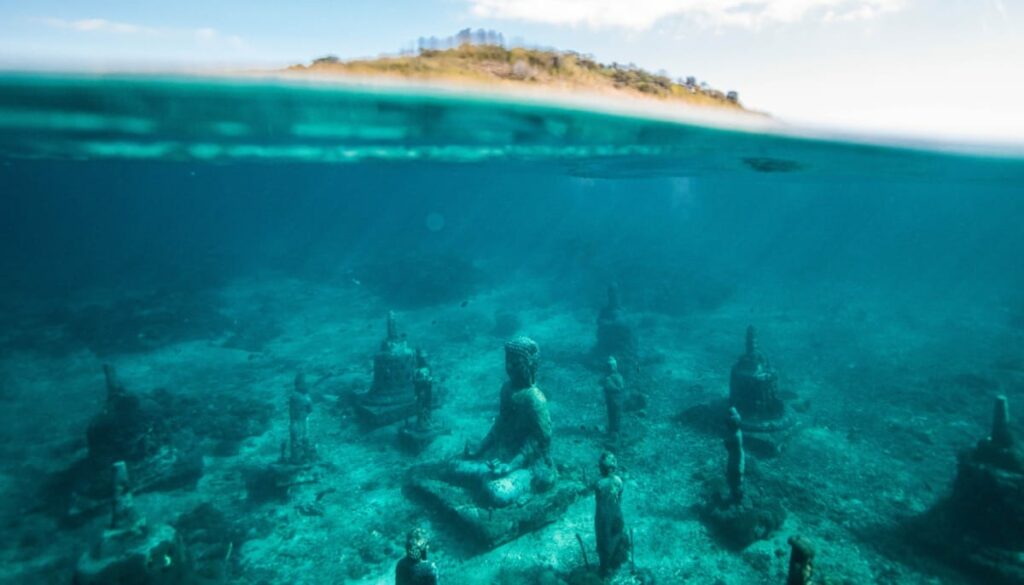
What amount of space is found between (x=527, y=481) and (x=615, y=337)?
30.4 ft

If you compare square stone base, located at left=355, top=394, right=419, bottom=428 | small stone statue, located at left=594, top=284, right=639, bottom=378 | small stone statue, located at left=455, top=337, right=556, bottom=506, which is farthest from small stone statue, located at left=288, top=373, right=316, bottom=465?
small stone statue, located at left=594, top=284, right=639, bottom=378

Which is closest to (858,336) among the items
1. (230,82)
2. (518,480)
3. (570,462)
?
(570,462)

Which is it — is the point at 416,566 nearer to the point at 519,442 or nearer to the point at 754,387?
the point at 519,442

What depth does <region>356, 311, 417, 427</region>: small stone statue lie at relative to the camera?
12.4m

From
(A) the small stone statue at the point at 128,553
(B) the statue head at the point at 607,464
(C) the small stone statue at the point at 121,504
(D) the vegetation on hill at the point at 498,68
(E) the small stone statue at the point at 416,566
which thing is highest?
(D) the vegetation on hill at the point at 498,68

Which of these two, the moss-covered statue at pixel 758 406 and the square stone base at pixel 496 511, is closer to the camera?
the square stone base at pixel 496 511

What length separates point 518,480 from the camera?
329 inches

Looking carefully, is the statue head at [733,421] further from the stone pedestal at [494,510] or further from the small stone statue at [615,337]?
the small stone statue at [615,337]

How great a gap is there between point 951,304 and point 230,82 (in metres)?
38.8

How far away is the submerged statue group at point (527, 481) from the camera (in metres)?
6.61

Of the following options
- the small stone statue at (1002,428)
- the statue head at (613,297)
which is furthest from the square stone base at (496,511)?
the statue head at (613,297)

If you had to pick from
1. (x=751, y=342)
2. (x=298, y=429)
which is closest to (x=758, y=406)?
(x=751, y=342)

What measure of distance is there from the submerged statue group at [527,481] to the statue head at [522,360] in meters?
0.02

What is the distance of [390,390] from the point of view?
12.7m
